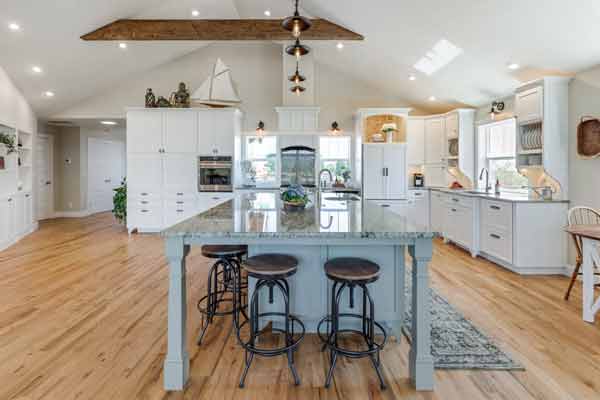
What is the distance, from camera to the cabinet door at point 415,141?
23.1 feet

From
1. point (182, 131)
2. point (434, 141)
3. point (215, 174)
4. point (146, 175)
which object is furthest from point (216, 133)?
point (434, 141)

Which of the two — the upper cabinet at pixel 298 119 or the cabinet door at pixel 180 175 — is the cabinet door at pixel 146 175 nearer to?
the cabinet door at pixel 180 175

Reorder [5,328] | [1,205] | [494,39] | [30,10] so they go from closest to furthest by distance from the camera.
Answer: [5,328] → [494,39] → [30,10] → [1,205]

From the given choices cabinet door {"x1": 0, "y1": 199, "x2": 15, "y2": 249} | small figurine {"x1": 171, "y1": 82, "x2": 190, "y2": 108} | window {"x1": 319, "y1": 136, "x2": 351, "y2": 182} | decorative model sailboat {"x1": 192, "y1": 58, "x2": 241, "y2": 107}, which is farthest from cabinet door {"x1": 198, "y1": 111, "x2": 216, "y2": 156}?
cabinet door {"x1": 0, "y1": 199, "x2": 15, "y2": 249}

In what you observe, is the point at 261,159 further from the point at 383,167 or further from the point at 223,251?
the point at 223,251

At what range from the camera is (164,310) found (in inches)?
121

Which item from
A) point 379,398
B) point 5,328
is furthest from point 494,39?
point 5,328

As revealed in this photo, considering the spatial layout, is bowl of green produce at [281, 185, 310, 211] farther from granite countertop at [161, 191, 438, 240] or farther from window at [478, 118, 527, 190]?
window at [478, 118, 527, 190]

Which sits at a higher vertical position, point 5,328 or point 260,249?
point 260,249

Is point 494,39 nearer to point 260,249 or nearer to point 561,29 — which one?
point 561,29

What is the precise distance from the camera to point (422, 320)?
198 cm

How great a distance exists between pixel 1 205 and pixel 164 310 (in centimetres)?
424

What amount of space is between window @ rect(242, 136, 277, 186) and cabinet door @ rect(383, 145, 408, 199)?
7.55ft

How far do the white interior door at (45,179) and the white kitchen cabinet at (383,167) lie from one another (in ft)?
25.6
